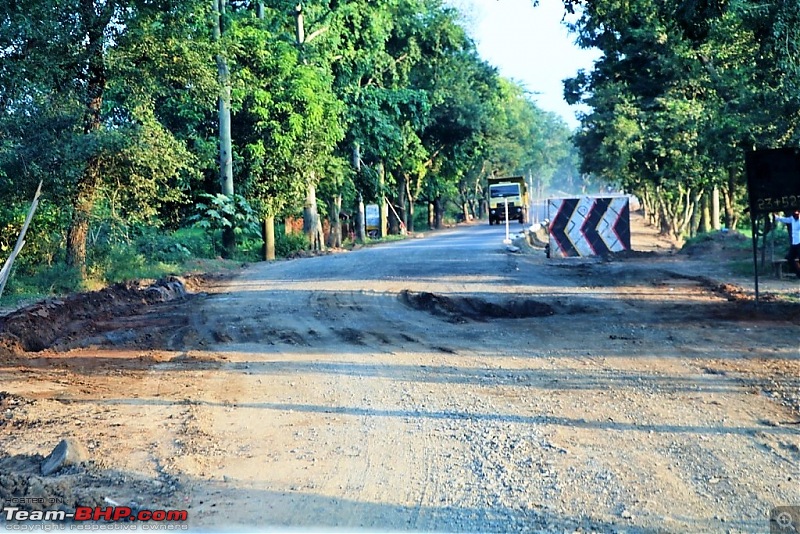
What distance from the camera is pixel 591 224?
25.3 m

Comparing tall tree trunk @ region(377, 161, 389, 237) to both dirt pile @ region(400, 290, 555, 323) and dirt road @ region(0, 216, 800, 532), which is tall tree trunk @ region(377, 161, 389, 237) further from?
dirt road @ region(0, 216, 800, 532)

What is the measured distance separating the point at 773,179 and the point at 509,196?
49.2 meters

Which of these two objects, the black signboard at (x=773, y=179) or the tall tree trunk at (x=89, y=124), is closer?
the black signboard at (x=773, y=179)

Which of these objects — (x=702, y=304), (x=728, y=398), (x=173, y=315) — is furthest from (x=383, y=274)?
(x=728, y=398)

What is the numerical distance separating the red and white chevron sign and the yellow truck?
36611 mm

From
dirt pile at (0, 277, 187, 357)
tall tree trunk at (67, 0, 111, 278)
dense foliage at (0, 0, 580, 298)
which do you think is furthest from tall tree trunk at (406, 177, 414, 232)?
dirt pile at (0, 277, 187, 357)

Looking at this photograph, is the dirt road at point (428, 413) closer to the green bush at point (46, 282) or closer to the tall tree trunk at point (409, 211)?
the green bush at point (46, 282)

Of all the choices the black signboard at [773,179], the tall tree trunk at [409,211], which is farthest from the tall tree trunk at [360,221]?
the black signboard at [773,179]

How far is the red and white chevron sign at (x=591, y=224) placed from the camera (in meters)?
25.2

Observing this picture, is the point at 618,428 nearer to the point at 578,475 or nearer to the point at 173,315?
the point at 578,475

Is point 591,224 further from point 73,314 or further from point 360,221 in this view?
point 360,221

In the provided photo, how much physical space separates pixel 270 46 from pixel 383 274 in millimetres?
13837

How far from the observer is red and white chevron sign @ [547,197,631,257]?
82.6 feet

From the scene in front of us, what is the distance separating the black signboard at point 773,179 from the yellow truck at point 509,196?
48.1m
